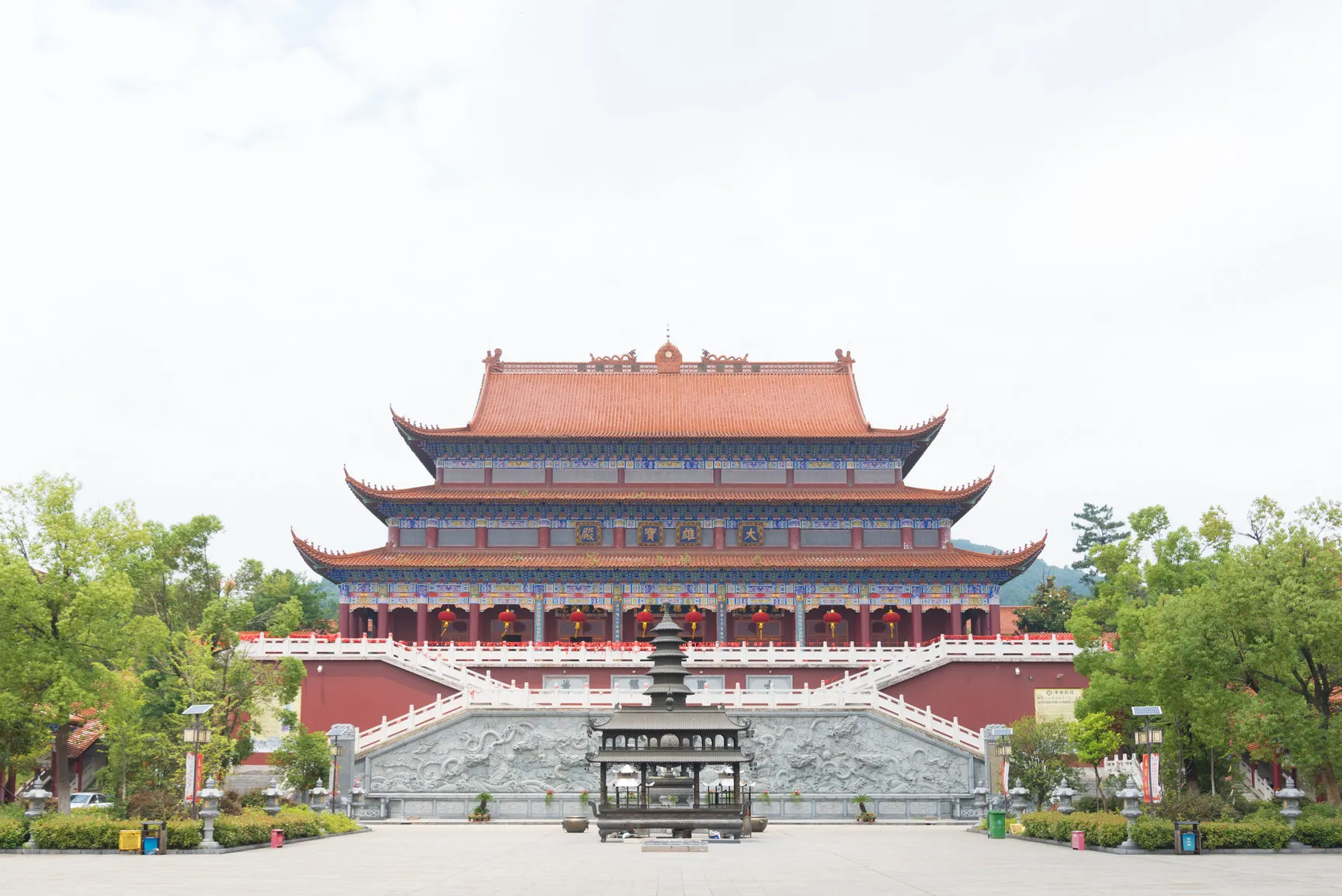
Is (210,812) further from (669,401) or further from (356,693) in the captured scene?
(669,401)

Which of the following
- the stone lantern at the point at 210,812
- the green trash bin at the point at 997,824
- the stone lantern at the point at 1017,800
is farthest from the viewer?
the stone lantern at the point at 1017,800

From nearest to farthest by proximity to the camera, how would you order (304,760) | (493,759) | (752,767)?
(304,760) → (493,759) → (752,767)

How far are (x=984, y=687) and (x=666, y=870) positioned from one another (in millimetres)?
24162

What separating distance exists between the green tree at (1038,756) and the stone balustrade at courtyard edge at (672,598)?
148 centimetres

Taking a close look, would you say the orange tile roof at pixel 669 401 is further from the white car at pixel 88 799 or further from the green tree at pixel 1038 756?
the white car at pixel 88 799

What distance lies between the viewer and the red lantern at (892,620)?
50.0 m

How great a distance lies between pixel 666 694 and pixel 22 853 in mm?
13600

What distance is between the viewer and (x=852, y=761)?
122 feet

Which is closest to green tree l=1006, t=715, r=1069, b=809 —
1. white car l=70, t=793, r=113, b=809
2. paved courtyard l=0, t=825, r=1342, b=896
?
paved courtyard l=0, t=825, r=1342, b=896

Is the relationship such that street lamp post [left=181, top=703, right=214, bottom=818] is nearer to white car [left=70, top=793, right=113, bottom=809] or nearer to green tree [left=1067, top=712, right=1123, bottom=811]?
white car [left=70, top=793, right=113, bottom=809]

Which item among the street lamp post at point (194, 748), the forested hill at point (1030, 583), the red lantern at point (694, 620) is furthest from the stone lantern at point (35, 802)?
the forested hill at point (1030, 583)

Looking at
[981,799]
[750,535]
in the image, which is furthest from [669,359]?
[981,799]

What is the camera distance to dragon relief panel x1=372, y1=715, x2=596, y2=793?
36.3 meters

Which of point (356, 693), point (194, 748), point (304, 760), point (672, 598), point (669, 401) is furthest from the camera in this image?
point (669, 401)
